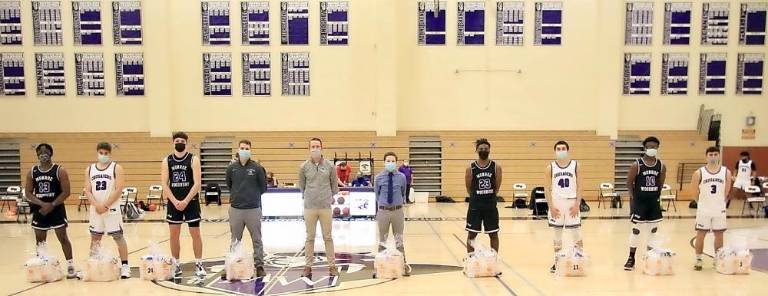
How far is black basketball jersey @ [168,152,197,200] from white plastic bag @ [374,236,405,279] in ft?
9.31

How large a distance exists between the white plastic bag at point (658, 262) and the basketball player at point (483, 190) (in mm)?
2201

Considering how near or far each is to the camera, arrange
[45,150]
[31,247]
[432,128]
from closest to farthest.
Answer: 1. [45,150]
2. [31,247]
3. [432,128]

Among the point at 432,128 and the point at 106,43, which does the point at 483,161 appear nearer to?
the point at 432,128

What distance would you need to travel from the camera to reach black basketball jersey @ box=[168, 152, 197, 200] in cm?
786

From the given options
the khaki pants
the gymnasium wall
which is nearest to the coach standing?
the khaki pants

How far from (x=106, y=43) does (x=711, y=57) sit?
21054 millimetres

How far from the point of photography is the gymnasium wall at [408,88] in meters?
19.7

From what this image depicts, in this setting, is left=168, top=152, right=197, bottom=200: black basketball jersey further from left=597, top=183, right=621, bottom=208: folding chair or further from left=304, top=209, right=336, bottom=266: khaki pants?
left=597, top=183, right=621, bottom=208: folding chair

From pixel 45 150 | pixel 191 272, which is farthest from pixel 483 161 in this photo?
pixel 45 150

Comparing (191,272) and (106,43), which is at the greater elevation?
(106,43)

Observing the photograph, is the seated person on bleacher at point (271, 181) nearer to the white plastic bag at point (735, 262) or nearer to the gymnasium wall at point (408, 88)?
the gymnasium wall at point (408, 88)

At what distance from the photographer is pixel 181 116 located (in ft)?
65.4

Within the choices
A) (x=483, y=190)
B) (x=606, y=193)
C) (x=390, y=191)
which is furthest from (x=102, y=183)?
(x=606, y=193)

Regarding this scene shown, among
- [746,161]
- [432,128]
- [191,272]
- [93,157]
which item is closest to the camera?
[191,272]
